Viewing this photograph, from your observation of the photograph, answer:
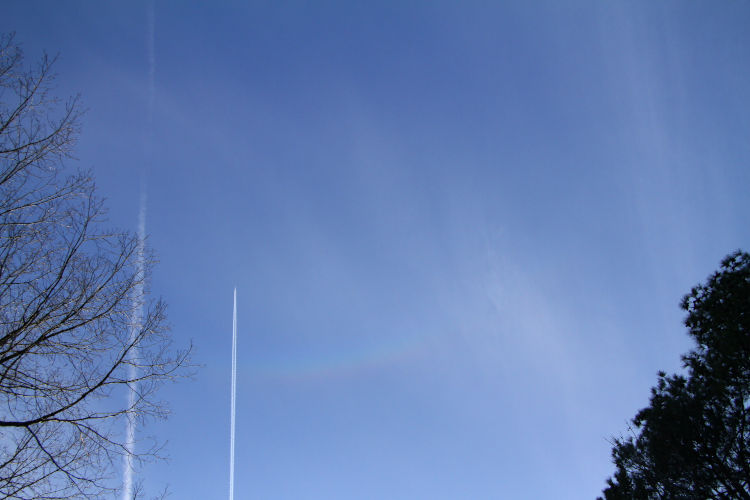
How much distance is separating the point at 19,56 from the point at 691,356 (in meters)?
16.5

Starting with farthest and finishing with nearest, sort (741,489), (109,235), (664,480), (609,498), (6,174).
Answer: (609,498)
(664,480)
(741,489)
(109,235)
(6,174)

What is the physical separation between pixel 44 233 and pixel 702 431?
54.0 ft

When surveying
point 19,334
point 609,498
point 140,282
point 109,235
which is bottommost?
point 609,498

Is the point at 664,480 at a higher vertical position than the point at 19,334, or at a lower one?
lower

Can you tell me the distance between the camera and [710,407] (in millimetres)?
11453

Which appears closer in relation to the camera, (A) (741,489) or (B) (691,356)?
(A) (741,489)

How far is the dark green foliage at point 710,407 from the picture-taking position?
10367mm

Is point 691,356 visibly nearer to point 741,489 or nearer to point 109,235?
point 741,489

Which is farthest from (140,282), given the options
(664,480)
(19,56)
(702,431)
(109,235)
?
(664,480)

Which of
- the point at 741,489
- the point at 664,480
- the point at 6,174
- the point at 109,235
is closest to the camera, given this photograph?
the point at 6,174

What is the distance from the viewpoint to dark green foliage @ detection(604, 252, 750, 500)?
10367mm

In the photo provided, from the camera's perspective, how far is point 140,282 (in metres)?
5.36

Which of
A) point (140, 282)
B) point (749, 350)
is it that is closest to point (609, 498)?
point (749, 350)

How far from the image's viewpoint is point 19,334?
14.1 ft
